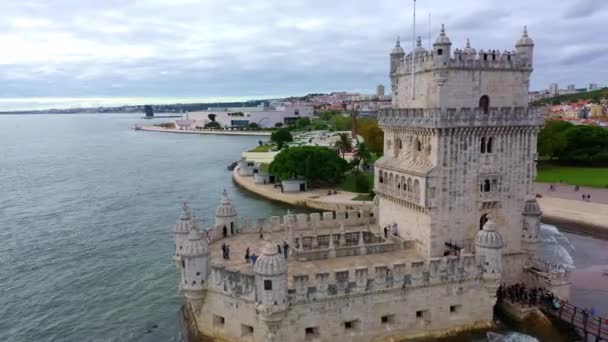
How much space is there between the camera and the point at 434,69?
27641 millimetres

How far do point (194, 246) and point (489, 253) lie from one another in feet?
52.1

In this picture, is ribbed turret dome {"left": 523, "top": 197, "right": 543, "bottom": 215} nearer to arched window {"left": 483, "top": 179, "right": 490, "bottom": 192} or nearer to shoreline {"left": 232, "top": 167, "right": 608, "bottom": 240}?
arched window {"left": 483, "top": 179, "right": 490, "bottom": 192}

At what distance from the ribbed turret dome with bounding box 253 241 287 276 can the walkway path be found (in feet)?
115

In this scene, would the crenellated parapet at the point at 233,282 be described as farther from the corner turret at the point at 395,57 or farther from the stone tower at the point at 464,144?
the corner turret at the point at 395,57

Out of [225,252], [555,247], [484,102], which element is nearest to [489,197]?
[484,102]

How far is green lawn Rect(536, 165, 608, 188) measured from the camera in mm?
72750

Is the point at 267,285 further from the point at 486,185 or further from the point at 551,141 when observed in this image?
the point at 551,141

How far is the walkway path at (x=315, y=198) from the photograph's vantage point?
61719 mm

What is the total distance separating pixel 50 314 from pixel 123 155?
10634 centimetres

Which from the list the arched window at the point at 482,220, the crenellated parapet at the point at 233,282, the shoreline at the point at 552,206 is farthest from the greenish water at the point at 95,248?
the arched window at the point at 482,220

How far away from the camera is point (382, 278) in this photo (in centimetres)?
2538

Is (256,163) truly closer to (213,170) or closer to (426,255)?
(213,170)

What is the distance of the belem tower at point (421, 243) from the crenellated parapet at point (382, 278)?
→ 56 mm

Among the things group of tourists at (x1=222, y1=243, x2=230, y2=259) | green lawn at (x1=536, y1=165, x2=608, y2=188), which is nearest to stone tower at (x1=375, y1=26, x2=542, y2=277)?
group of tourists at (x1=222, y1=243, x2=230, y2=259)
